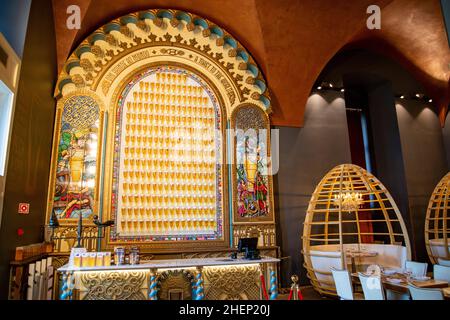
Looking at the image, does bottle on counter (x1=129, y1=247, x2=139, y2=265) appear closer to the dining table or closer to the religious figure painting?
the religious figure painting

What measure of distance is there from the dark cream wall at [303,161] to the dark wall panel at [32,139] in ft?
14.9

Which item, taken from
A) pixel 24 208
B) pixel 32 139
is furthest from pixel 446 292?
pixel 32 139

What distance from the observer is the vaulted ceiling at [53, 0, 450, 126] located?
632cm

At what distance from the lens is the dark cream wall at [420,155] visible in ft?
26.9

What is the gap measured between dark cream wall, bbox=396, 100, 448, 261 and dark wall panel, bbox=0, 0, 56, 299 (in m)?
8.35

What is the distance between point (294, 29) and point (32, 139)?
5.50m

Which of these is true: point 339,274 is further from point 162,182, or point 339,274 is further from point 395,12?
point 395,12

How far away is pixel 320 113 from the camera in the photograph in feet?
25.6

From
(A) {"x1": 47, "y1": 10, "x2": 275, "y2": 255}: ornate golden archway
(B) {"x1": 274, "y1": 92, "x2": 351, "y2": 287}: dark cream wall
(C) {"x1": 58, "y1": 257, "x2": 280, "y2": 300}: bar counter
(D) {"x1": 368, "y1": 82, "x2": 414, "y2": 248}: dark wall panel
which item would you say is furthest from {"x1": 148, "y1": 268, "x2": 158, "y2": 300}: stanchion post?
(D) {"x1": 368, "y1": 82, "x2": 414, "y2": 248}: dark wall panel

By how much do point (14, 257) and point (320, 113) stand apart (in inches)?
265

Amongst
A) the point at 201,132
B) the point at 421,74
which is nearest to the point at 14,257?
the point at 201,132

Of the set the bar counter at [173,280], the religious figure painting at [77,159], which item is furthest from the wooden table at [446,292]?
the religious figure painting at [77,159]

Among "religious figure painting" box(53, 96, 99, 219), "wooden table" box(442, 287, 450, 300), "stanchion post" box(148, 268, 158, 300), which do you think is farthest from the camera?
"religious figure painting" box(53, 96, 99, 219)
